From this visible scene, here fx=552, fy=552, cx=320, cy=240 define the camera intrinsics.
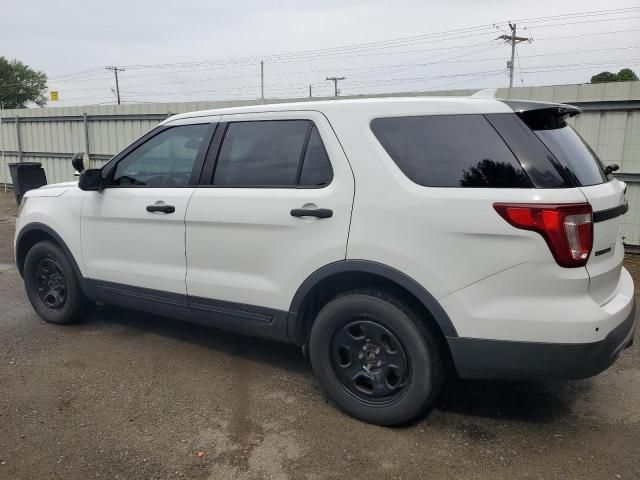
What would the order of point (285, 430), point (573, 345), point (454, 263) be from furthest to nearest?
1. point (285, 430)
2. point (454, 263)
3. point (573, 345)

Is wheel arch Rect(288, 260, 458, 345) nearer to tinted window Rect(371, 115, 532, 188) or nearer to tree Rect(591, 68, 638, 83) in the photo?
tinted window Rect(371, 115, 532, 188)

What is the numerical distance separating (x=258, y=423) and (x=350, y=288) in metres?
0.96

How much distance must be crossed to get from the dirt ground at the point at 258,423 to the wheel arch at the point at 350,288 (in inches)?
22.4

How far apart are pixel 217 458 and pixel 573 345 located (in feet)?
6.10

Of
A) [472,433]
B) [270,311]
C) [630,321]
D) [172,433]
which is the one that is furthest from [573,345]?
[172,433]

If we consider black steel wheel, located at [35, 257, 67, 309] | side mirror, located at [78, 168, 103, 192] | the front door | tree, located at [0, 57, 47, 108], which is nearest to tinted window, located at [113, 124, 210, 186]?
the front door

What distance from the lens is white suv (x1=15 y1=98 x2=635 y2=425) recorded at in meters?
2.63

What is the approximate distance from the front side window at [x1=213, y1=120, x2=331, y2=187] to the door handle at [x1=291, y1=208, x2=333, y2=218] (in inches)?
6.9

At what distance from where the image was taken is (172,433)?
3119 millimetres

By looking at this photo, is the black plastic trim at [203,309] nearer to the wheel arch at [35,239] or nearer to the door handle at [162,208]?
the wheel arch at [35,239]

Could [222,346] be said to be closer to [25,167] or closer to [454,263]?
[454,263]

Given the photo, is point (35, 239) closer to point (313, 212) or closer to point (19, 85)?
point (313, 212)

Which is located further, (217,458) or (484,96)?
(484,96)

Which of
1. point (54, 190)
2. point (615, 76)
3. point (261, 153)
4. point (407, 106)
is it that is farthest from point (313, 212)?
point (615, 76)
